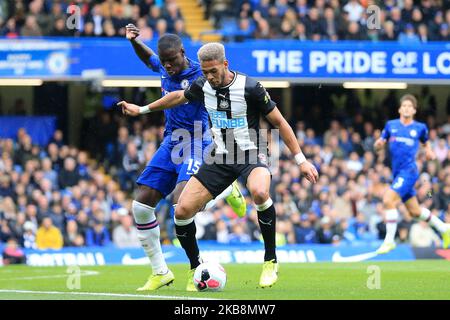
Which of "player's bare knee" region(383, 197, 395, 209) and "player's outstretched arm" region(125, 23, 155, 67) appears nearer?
"player's outstretched arm" region(125, 23, 155, 67)

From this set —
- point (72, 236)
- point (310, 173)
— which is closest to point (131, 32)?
point (310, 173)

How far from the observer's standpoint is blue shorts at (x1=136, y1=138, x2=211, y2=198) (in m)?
11.6

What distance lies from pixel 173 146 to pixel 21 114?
45.4 ft

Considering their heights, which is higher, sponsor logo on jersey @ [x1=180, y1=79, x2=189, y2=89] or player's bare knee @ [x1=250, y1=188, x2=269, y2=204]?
sponsor logo on jersey @ [x1=180, y1=79, x2=189, y2=89]

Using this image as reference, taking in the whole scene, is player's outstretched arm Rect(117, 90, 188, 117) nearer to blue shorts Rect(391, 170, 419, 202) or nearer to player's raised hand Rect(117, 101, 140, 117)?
player's raised hand Rect(117, 101, 140, 117)

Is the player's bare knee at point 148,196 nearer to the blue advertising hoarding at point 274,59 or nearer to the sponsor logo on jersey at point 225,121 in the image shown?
the sponsor logo on jersey at point 225,121

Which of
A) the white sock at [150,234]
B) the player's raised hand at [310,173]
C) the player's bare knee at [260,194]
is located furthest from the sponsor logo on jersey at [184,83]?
the player's raised hand at [310,173]

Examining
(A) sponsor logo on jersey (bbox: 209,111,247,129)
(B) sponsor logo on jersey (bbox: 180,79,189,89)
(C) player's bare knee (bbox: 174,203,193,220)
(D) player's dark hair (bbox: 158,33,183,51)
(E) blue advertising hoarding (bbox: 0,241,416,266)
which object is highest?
(D) player's dark hair (bbox: 158,33,183,51)

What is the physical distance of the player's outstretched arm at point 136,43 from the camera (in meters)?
12.0

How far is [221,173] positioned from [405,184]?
7.43 metres

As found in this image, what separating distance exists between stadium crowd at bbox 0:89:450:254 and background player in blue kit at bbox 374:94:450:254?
2.66 metres

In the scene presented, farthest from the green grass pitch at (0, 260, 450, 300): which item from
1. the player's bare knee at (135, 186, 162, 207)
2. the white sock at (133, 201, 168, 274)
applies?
the player's bare knee at (135, 186, 162, 207)

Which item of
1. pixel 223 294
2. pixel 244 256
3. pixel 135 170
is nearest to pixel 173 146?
pixel 223 294

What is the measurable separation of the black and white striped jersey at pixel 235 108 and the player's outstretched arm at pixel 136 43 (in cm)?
148
